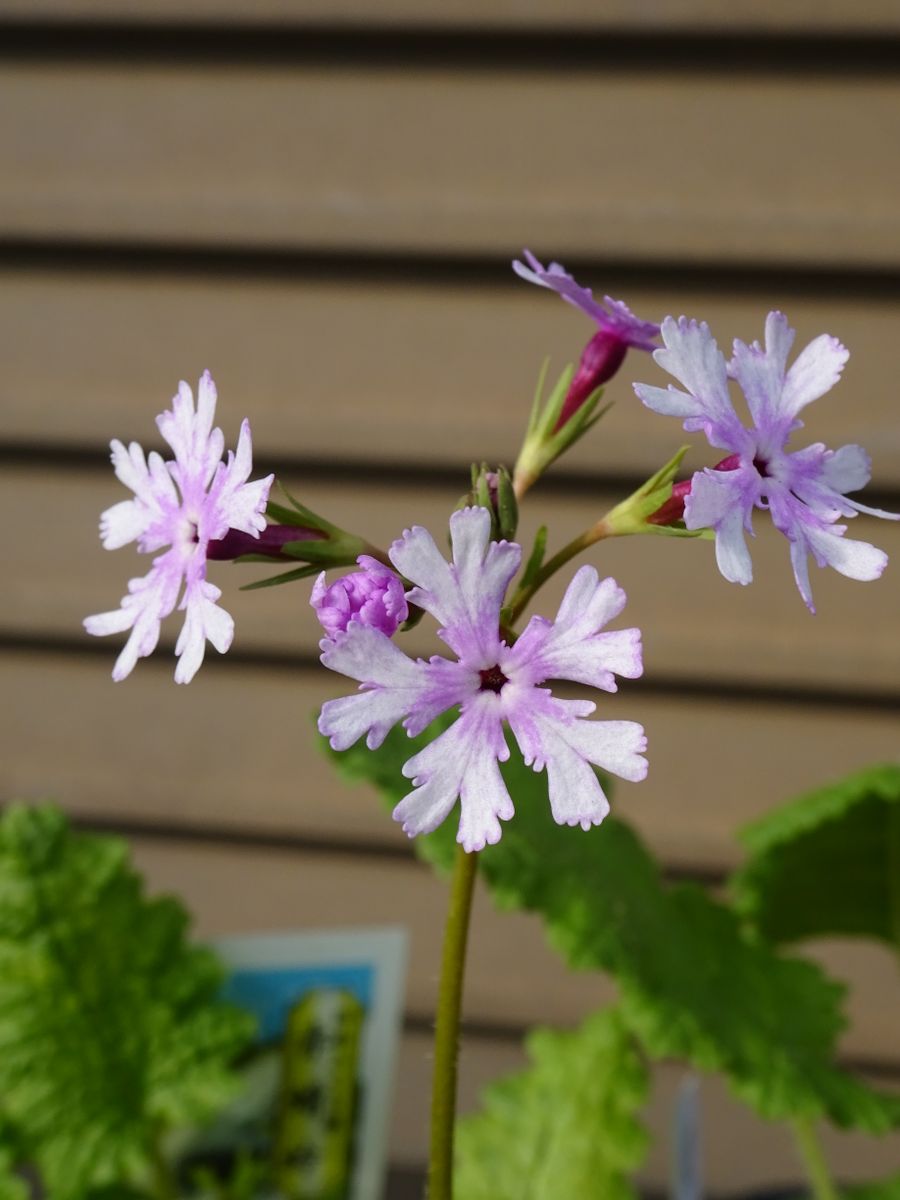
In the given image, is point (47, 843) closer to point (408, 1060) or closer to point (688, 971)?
point (688, 971)

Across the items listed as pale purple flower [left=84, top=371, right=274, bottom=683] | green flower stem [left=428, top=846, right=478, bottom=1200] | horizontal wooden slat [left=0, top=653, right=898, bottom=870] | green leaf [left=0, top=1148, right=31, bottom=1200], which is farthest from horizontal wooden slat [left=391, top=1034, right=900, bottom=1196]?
pale purple flower [left=84, top=371, right=274, bottom=683]

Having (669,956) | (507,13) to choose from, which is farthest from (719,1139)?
(507,13)

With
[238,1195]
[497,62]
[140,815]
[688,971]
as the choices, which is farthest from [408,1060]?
[497,62]

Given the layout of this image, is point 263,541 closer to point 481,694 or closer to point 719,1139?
point 481,694

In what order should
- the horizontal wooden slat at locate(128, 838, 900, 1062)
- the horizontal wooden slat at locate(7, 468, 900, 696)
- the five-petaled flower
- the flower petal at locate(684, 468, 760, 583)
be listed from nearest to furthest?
the flower petal at locate(684, 468, 760, 583), the five-petaled flower, the horizontal wooden slat at locate(7, 468, 900, 696), the horizontal wooden slat at locate(128, 838, 900, 1062)

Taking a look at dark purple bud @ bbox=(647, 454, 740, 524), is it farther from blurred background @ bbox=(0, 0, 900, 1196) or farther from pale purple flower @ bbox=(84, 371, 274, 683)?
blurred background @ bbox=(0, 0, 900, 1196)

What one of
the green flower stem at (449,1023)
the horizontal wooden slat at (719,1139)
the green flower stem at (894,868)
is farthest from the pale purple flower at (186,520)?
the horizontal wooden slat at (719,1139)
